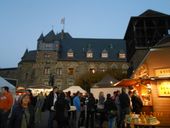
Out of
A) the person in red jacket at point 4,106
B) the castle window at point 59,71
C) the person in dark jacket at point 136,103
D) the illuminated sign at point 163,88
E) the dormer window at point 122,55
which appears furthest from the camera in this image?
the dormer window at point 122,55

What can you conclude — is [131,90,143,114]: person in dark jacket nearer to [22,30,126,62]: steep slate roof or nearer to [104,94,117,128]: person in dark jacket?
[104,94,117,128]: person in dark jacket

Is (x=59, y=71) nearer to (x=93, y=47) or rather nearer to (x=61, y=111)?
(x=93, y=47)

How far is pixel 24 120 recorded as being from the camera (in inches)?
171

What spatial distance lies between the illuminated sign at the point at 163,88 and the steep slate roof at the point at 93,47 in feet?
111

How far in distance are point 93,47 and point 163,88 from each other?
124 ft

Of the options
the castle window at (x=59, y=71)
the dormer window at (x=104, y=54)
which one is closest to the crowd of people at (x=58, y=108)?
the castle window at (x=59, y=71)

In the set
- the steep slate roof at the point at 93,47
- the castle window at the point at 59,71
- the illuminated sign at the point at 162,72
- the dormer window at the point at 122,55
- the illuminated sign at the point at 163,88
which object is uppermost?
the steep slate roof at the point at 93,47

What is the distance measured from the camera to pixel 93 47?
47.8 m

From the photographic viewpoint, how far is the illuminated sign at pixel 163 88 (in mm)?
10391

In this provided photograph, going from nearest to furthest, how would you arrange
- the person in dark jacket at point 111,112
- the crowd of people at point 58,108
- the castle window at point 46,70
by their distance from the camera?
the crowd of people at point 58,108
the person in dark jacket at point 111,112
the castle window at point 46,70

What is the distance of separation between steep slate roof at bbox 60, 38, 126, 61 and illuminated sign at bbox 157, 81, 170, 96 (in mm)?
33809

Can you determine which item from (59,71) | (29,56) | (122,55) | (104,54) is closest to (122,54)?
(122,55)

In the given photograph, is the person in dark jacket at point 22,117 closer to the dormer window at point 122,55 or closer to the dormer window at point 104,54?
the dormer window at point 104,54

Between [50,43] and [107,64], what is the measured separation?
12.8 metres
